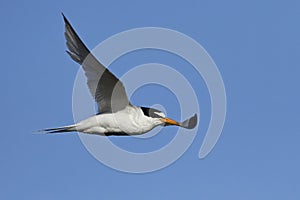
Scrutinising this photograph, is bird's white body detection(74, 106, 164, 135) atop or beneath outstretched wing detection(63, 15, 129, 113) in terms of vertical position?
beneath

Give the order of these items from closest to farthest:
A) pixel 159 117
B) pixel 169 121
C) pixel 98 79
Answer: pixel 98 79 → pixel 159 117 → pixel 169 121

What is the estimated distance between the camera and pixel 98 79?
1861 cm

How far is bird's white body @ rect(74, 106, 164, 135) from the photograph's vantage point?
19031 mm

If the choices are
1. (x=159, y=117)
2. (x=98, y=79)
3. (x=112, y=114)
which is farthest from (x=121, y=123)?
(x=98, y=79)

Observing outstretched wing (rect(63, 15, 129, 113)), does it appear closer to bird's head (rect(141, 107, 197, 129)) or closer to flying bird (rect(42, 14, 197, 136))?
flying bird (rect(42, 14, 197, 136))

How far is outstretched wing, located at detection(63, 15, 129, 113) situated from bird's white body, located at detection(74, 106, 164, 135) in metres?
0.21

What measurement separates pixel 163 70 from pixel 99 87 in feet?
7.59

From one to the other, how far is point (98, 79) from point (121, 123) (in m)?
1.24

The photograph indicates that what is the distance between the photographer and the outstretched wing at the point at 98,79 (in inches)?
697

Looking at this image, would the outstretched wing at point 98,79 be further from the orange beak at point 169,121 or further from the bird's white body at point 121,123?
the orange beak at point 169,121

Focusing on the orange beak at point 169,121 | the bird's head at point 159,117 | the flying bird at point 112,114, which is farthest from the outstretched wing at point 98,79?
the orange beak at point 169,121

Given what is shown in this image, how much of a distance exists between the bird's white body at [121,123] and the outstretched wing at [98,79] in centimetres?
21

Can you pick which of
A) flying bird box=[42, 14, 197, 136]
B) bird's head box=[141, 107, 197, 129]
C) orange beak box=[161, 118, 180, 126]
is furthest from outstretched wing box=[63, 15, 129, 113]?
orange beak box=[161, 118, 180, 126]

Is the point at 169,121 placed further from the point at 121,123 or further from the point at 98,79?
the point at 98,79
